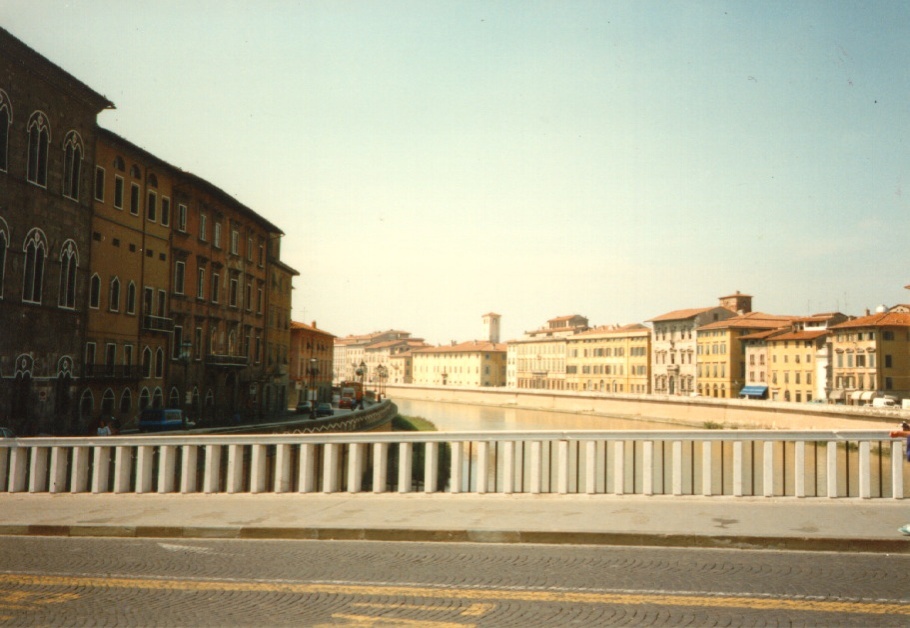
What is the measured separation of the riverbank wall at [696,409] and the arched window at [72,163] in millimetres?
50455

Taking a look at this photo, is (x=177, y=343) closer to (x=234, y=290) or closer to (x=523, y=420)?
(x=234, y=290)

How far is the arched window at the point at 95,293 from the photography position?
40444 mm

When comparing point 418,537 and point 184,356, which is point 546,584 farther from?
point 184,356

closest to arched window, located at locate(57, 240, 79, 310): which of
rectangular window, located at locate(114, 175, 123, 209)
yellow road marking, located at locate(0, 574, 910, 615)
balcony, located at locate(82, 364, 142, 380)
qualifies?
balcony, located at locate(82, 364, 142, 380)

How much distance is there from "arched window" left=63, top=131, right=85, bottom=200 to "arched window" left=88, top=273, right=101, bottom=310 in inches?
165

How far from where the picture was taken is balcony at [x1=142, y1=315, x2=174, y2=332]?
4606 centimetres

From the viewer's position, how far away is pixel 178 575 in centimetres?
893

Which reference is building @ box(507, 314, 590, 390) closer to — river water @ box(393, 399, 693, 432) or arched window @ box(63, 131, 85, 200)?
river water @ box(393, 399, 693, 432)

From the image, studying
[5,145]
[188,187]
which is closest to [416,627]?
[5,145]

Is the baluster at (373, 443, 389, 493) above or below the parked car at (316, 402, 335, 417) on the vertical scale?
above

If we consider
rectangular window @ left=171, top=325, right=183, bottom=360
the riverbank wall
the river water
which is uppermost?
rectangular window @ left=171, top=325, right=183, bottom=360

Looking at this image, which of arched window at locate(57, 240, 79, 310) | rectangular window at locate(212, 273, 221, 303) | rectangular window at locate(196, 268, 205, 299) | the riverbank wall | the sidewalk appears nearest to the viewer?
the sidewalk

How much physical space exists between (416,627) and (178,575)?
3.40 meters

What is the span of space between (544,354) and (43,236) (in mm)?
143954
